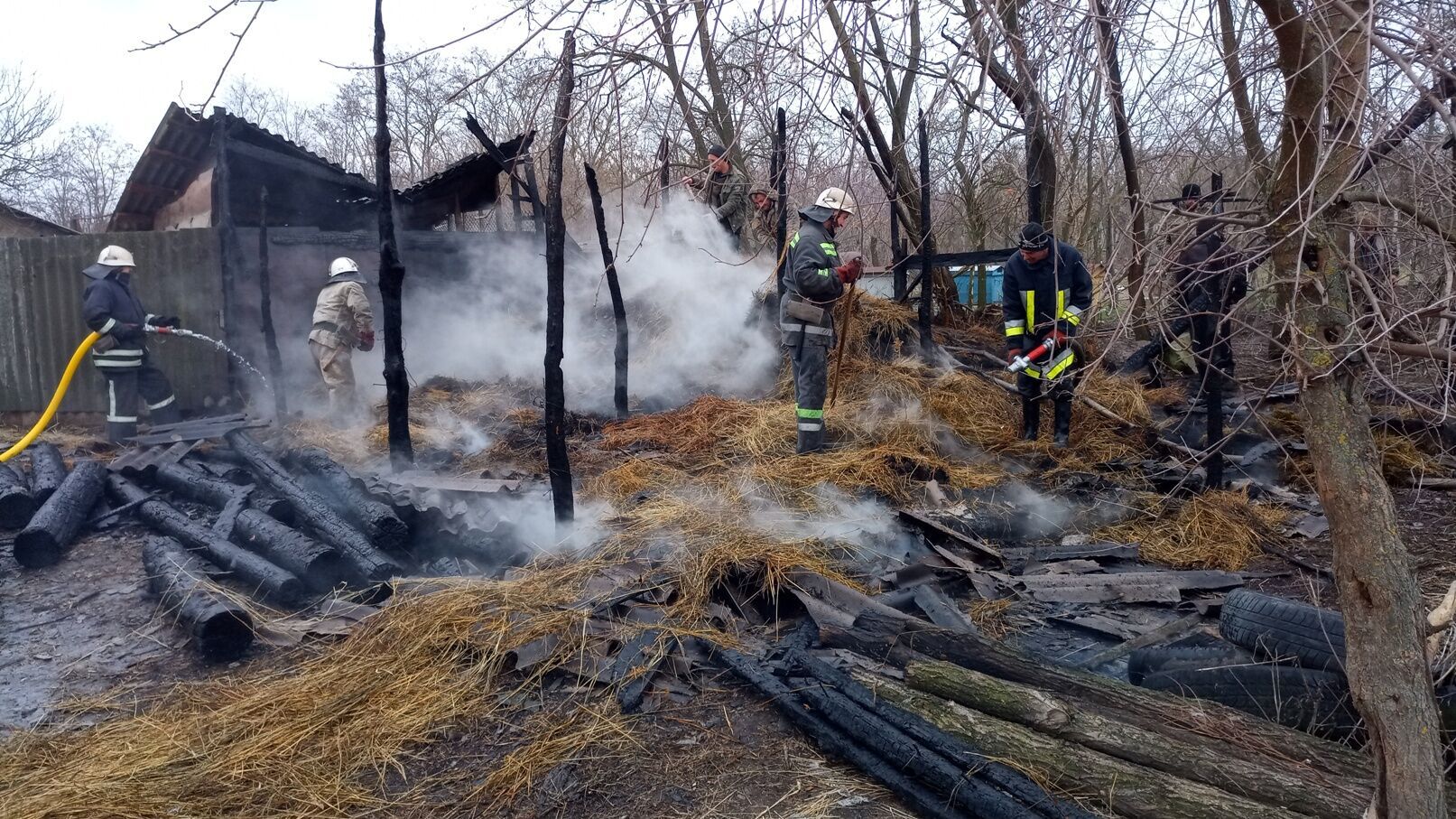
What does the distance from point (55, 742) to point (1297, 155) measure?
5189mm

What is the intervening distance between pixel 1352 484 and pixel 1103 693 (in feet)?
5.30

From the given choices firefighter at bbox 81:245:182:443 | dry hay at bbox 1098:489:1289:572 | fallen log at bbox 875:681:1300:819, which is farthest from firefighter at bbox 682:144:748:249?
fallen log at bbox 875:681:1300:819

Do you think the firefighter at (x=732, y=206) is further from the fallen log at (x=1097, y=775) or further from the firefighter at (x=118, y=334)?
the fallen log at (x=1097, y=775)

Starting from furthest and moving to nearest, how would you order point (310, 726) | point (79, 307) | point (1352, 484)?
point (79, 307) → point (310, 726) → point (1352, 484)

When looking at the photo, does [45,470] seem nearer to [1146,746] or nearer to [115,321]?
[115,321]

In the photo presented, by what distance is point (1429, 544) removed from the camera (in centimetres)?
603

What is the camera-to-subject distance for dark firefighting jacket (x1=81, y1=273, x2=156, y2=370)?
32.5ft

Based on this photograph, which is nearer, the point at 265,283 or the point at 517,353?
the point at 265,283

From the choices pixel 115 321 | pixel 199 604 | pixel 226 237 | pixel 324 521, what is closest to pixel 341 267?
pixel 226 237

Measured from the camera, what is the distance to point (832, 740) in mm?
3709

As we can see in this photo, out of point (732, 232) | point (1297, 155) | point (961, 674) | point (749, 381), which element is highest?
point (732, 232)

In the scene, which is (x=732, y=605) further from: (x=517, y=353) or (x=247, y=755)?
(x=517, y=353)

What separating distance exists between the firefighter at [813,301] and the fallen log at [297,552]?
12.3ft

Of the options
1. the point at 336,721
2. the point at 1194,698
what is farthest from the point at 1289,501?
the point at 336,721
